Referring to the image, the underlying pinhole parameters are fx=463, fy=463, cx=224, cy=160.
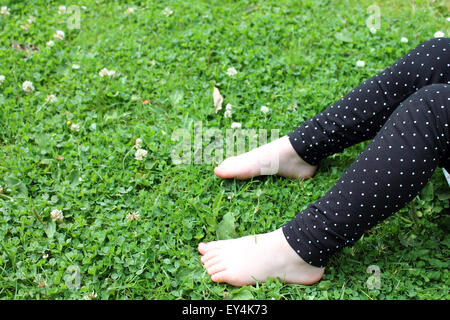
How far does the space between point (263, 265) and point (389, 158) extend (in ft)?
1.63

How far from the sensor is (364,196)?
4.19ft

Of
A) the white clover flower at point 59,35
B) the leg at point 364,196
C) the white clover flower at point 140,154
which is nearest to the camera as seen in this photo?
the leg at point 364,196

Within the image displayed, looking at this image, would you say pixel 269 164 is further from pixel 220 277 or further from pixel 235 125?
pixel 220 277

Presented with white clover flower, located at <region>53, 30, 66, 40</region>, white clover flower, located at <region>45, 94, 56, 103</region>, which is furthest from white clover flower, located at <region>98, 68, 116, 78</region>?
white clover flower, located at <region>53, 30, 66, 40</region>

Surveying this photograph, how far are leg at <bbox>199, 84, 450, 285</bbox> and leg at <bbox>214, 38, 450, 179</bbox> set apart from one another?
0.66 ft

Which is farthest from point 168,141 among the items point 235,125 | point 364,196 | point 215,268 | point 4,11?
point 4,11

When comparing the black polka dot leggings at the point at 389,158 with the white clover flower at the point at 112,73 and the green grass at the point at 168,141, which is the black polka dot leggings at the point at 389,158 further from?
the white clover flower at the point at 112,73

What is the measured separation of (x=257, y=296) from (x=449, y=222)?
74 cm

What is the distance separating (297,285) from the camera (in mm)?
1450

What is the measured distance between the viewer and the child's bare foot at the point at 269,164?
1688mm

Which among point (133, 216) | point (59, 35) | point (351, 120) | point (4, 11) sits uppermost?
point (4, 11)
